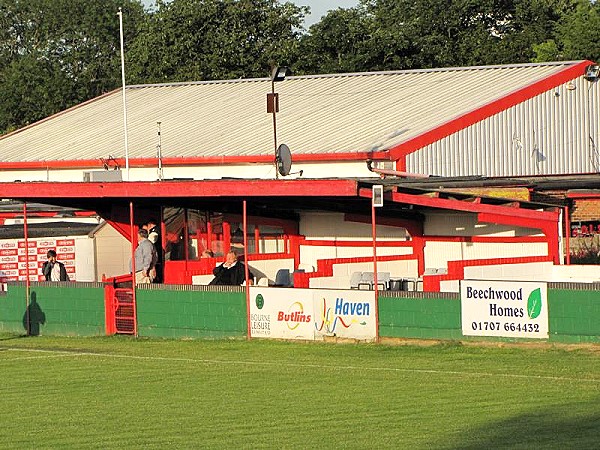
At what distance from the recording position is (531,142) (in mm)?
41438

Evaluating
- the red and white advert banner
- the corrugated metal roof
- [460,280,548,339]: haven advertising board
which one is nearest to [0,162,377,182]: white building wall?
the corrugated metal roof

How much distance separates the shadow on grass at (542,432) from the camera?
14.4 meters

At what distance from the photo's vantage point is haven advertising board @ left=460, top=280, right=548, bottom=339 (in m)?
22.5

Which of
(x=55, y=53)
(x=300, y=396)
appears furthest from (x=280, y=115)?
(x=55, y=53)

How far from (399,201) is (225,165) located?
644 inches

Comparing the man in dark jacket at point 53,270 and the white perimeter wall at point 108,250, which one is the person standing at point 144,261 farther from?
the white perimeter wall at point 108,250

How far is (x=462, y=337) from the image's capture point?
2341 centimetres

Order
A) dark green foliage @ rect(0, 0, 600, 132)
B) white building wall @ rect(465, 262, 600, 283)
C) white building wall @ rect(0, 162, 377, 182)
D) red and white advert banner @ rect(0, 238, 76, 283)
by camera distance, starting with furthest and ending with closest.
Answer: dark green foliage @ rect(0, 0, 600, 132) → white building wall @ rect(0, 162, 377, 182) → red and white advert banner @ rect(0, 238, 76, 283) → white building wall @ rect(465, 262, 600, 283)

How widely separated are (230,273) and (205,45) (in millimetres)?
42426

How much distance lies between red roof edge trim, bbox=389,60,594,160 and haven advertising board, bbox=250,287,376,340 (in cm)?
1162

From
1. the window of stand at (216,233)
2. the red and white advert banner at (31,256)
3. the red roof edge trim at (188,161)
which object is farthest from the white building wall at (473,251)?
the red and white advert banner at (31,256)

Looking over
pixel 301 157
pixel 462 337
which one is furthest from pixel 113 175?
pixel 462 337

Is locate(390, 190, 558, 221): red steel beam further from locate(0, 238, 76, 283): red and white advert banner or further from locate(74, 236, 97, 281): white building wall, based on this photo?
locate(74, 236, 97, 281): white building wall

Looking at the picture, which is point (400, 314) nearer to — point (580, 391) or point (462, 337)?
point (462, 337)
